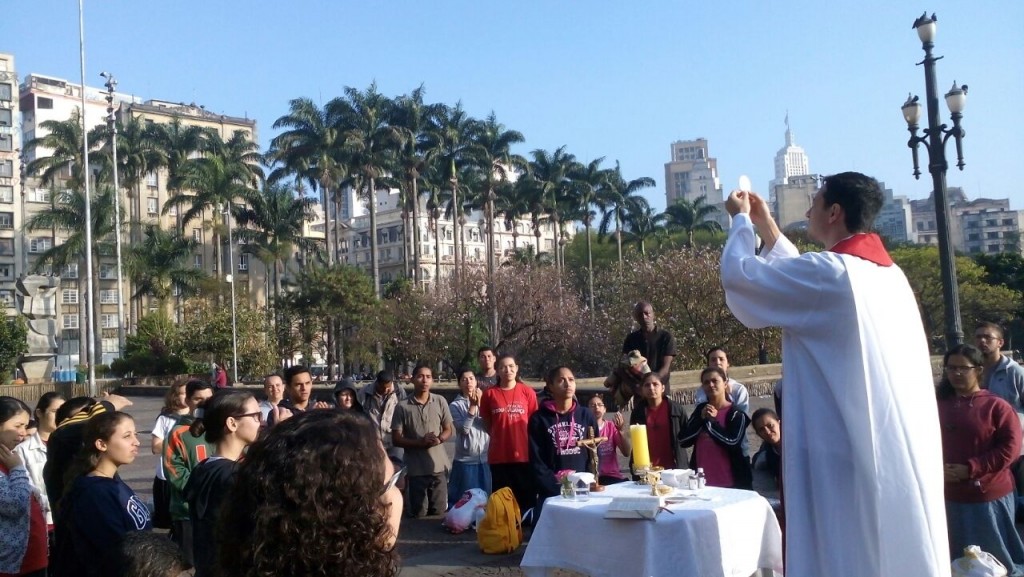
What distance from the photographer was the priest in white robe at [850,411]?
330 centimetres

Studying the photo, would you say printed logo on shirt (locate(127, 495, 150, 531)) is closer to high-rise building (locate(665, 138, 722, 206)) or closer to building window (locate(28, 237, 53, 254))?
building window (locate(28, 237, 53, 254))

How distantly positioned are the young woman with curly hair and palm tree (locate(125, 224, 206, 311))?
63.4 metres

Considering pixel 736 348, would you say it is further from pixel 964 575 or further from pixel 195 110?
pixel 195 110

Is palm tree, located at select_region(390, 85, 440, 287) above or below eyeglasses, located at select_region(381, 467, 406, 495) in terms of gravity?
above

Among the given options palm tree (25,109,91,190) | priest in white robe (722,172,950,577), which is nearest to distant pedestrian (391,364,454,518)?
priest in white robe (722,172,950,577)

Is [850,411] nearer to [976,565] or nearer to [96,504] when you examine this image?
[976,565]

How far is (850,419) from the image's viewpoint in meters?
3.34

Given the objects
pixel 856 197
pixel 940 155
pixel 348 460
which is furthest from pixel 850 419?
pixel 940 155

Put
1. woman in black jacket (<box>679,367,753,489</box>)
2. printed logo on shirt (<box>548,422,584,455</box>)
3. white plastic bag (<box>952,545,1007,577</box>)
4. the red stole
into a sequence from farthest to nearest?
printed logo on shirt (<box>548,422,584,455</box>) < woman in black jacket (<box>679,367,753,489</box>) < white plastic bag (<box>952,545,1007,577</box>) < the red stole

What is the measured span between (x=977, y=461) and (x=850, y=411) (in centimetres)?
277

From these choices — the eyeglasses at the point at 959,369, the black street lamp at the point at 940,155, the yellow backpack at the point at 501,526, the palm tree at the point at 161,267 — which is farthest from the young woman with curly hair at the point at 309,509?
the palm tree at the point at 161,267

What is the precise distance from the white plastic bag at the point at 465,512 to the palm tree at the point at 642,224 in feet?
198

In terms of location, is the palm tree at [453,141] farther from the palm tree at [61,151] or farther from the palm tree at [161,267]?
the palm tree at [61,151]

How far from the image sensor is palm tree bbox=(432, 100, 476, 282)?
193ft
